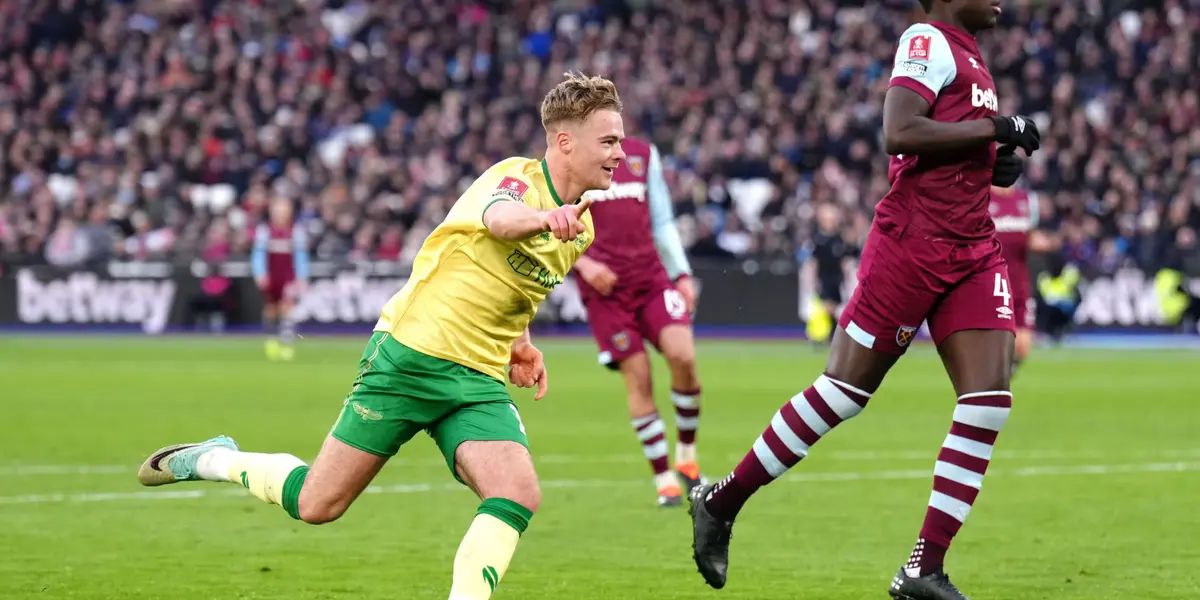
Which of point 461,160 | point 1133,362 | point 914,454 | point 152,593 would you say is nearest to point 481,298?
point 152,593

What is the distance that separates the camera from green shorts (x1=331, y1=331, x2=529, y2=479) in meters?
5.93

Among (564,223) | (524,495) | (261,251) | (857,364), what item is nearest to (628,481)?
(857,364)

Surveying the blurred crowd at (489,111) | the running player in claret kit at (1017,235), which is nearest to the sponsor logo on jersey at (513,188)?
the running player in claret kit at (1017,235)

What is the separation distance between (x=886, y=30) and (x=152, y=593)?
28.9 meters

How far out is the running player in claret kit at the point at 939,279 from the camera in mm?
6578

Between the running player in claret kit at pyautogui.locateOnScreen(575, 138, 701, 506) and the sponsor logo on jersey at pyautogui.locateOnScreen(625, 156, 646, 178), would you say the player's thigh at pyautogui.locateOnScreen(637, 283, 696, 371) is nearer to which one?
the running player in claret kit at pyautogui.locateOnScreen(575, 138, 701, 506)

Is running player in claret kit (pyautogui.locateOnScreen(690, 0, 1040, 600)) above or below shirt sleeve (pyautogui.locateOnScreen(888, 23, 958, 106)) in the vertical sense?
below

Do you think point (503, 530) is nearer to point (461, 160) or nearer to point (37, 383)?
point (37, 383)

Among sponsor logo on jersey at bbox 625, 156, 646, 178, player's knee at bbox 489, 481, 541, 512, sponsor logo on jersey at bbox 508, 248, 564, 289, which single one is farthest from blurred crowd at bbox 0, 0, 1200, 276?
player's knee at bbox 489, 481, 541, 512

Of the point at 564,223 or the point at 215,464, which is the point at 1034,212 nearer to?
the point at 215,464

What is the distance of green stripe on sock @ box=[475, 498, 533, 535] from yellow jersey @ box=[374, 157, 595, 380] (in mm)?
553

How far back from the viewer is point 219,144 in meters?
34.2

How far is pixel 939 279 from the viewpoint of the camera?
262 inches

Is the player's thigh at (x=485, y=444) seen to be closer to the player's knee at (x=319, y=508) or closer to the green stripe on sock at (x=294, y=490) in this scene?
the player's knee at (x=319, y=508)
